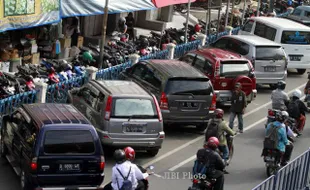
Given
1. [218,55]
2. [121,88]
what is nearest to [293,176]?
[121,88]

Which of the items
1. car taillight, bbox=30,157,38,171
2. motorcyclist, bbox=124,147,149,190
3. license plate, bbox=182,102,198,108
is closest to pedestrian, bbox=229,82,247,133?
license plate, bbox=182,102,198,108

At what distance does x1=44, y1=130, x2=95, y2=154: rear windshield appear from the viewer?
11.4 m

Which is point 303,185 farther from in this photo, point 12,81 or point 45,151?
point 12,81

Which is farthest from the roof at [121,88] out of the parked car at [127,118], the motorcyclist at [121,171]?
the motorcyclist at [121,171]

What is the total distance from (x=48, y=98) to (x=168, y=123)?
3.09m

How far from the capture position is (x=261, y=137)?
17109 millimetres

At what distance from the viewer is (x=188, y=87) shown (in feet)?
53.1

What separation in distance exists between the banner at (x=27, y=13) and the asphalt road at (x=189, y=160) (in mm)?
4598

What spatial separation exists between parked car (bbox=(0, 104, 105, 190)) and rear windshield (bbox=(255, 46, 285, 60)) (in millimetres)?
9632

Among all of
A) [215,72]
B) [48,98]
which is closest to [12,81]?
[48,98]

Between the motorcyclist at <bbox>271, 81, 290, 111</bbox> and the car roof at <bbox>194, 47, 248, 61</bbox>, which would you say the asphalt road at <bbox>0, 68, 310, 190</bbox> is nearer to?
the motorcyclist at <bbox>271, 81, 290, 111</bbox>

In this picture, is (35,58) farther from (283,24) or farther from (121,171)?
(121,171)

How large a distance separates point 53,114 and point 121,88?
2.70 meters

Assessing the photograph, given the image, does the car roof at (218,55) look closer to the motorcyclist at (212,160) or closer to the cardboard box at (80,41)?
the cardboard box at (80,41)
